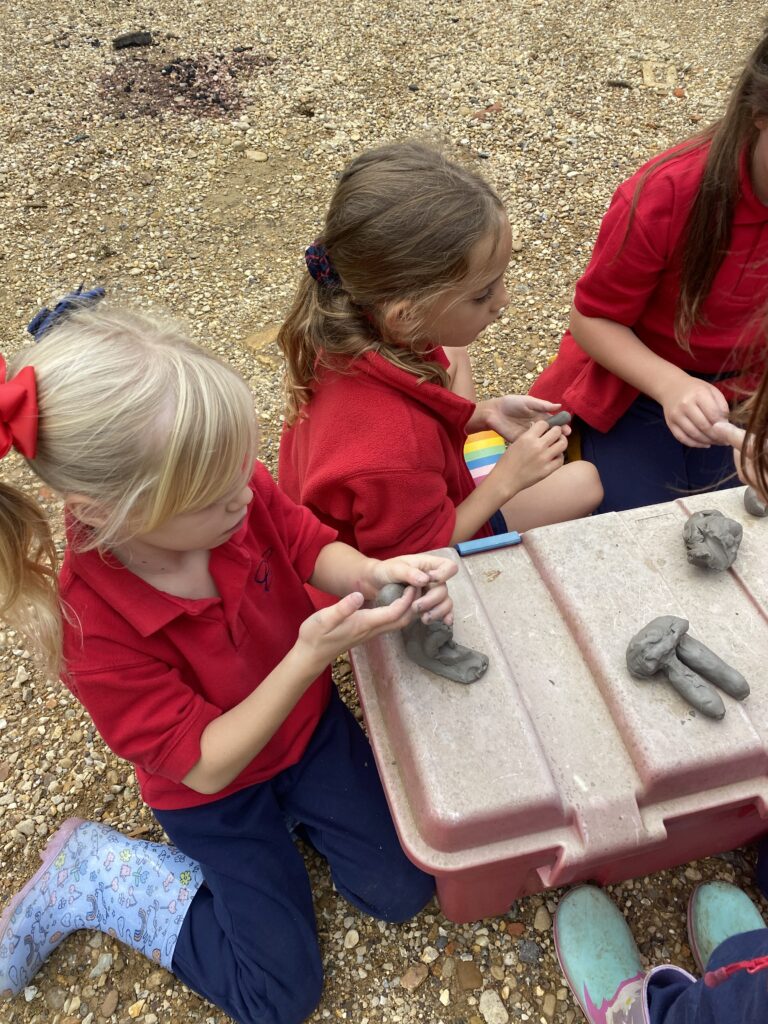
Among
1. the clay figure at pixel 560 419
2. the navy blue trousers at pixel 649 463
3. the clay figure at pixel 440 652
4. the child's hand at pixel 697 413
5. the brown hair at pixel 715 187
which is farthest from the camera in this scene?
the navy blue trousers at pixel 649 463

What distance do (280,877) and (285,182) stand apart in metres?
3.52

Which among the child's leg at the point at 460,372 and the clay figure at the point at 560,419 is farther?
the child's leg at the point at 460,372

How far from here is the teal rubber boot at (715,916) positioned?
1770mm

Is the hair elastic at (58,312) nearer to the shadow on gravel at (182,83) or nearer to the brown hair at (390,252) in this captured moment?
the brown hair at (390,252)

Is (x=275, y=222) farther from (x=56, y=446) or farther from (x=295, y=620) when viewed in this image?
(x=56, y=446)

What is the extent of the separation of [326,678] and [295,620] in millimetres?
234

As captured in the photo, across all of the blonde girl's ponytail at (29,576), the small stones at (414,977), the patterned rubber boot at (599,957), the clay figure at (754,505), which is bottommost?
the small stones at (414,977)

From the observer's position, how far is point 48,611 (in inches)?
53.2

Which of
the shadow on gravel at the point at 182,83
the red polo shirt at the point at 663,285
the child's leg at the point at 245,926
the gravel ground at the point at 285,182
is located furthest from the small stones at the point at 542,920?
the shadow on gravel at the point at 182,83

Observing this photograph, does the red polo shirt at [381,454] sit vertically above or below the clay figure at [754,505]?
above

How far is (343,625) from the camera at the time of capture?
145 centimetres

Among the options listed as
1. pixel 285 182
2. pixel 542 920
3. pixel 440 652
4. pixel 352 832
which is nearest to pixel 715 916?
pixel 542 920

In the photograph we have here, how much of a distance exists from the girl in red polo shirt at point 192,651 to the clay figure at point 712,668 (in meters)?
0.46

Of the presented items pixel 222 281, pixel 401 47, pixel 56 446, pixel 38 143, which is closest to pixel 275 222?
pixel 222 281
